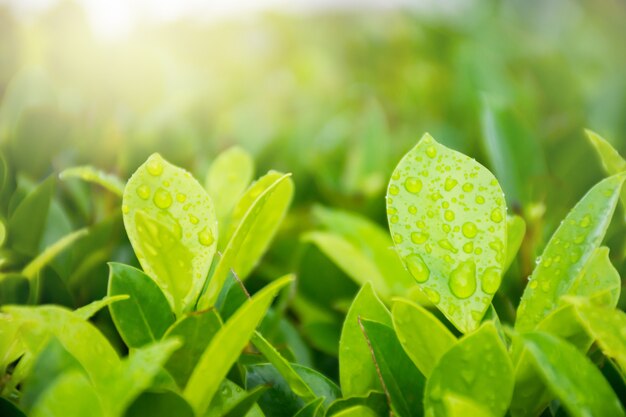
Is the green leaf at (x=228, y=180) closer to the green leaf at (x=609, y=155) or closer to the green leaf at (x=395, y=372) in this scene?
the green leaf at (x=395, y=372)

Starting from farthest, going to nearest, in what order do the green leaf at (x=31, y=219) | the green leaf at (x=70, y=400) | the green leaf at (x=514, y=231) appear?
the green leaf at (x=31, y=219) < the green leaf at (x=514, y=231) < the green leaf at (x=70, y=400)

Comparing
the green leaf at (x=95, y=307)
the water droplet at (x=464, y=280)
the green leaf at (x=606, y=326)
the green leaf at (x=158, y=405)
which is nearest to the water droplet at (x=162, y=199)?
the green leaf at (x=95, y=307)

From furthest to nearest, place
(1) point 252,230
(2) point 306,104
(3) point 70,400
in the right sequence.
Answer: (2) point 306,104, (1) point 252,230, (3) point 70,400

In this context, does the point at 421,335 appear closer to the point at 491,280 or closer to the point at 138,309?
the point at 491,280

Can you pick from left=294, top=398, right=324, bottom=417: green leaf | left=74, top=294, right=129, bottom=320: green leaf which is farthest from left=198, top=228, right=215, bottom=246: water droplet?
left=294, top=398, right=324, bottom=417: green leaf

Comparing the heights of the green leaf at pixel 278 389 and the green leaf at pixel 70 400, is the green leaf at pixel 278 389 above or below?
A: below

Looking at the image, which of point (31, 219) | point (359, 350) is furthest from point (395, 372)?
point (31, 219)

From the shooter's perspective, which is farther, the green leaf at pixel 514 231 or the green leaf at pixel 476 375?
the green leaf at pixel 514 231
